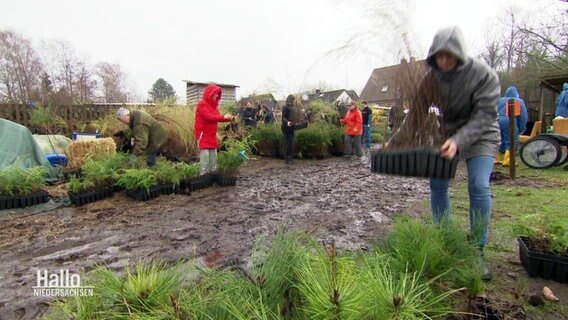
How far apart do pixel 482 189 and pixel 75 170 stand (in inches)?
272

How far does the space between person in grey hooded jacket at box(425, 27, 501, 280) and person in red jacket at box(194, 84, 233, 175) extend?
14.9 ft

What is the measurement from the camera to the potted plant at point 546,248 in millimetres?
2100

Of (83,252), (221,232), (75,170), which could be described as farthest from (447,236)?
(75,170)

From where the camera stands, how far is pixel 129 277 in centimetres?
124

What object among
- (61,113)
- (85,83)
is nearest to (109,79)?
(85,83)

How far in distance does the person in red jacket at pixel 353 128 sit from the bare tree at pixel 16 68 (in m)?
28.3

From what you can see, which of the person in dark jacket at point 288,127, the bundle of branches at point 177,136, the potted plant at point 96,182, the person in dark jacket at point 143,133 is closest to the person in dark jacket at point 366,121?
the person in dark jacket at point 288,127

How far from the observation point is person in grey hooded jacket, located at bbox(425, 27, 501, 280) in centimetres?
194

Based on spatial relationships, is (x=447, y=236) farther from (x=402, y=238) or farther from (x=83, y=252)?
(x=83, y=252)

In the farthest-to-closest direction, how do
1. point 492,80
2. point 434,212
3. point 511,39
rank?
point 511,39
point 434,212
point 492,80

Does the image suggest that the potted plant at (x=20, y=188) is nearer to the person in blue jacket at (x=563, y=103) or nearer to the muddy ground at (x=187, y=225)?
the muddy ground at (x=187, y=225)

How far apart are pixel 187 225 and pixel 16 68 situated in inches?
1341

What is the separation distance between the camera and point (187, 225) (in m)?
3.92
